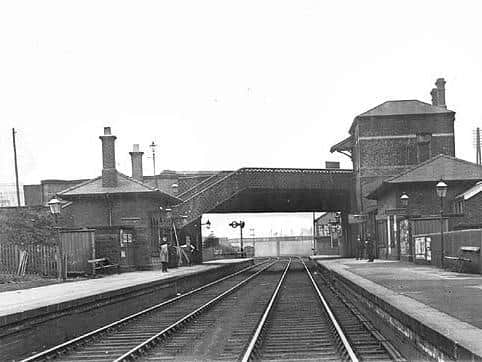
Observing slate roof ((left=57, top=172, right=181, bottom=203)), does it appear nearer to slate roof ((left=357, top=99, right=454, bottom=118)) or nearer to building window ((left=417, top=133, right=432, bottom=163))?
slate roof ((left=357, top=99, right=454, bottom=118))

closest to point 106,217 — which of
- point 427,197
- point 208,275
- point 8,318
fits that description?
point 208,275

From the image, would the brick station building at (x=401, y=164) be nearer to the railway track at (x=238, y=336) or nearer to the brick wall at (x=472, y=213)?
the brick wall at (x=472, y=213)

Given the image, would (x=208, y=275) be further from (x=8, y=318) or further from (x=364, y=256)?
(x=8, y=318)

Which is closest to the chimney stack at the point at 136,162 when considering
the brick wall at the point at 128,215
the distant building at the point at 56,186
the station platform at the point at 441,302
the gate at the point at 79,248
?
the distant building at the point at 56,186

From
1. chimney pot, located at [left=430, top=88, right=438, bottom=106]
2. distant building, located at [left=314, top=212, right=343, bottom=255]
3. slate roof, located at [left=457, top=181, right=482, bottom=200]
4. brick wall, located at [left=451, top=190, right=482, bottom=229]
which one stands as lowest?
distant building, located at [left=314, top=212, right=343, bottom=255]

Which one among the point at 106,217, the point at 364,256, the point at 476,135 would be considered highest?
the point at 476,135

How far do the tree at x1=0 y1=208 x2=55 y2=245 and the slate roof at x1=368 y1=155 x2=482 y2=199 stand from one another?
1903 cm

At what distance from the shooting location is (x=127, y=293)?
21578 millimetres

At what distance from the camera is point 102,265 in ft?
108

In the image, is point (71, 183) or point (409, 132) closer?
point (409, 132)

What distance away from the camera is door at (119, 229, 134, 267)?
35531 millimetres

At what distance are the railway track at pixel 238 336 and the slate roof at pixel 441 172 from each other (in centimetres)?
2203

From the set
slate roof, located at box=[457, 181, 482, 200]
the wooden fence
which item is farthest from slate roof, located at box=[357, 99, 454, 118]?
the wooden fence

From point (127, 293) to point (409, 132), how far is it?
37.8 metres
